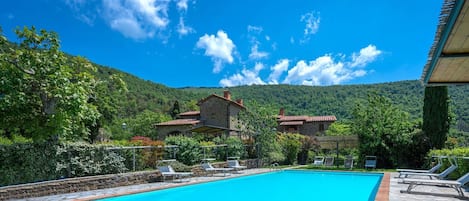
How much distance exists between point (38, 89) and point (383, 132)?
58.4 ft

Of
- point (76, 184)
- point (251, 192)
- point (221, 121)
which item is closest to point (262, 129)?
point (251, 192)

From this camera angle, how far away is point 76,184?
11367 millimetres

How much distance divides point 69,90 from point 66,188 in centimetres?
299

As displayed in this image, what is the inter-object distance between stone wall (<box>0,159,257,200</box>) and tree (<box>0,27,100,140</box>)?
60.8 inches

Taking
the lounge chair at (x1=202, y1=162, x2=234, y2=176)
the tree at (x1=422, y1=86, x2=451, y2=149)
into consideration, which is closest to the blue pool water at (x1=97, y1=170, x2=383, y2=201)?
the lounge chair at (x1=202, y1=162, x2=234, y2=176)

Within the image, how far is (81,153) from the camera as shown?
1212cm

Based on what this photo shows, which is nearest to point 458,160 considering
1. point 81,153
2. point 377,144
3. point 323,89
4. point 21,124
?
point 377,144

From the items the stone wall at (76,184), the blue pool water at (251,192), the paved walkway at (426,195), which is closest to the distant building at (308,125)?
the blue pool water at (251,192)

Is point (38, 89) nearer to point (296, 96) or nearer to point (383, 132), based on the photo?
point (383, 132)

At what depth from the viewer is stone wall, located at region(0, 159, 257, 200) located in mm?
9789

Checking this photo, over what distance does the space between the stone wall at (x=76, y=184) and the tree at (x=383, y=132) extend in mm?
12785

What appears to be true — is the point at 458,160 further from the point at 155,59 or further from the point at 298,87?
the point at 298,87

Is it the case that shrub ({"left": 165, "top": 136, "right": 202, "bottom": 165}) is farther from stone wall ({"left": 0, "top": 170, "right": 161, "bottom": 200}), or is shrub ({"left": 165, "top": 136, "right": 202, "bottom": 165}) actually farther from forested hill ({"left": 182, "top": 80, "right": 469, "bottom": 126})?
forested hill ({"left": 182, "top": 80, "right": 469, "bottom": 126})

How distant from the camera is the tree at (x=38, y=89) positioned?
35.1 ft
